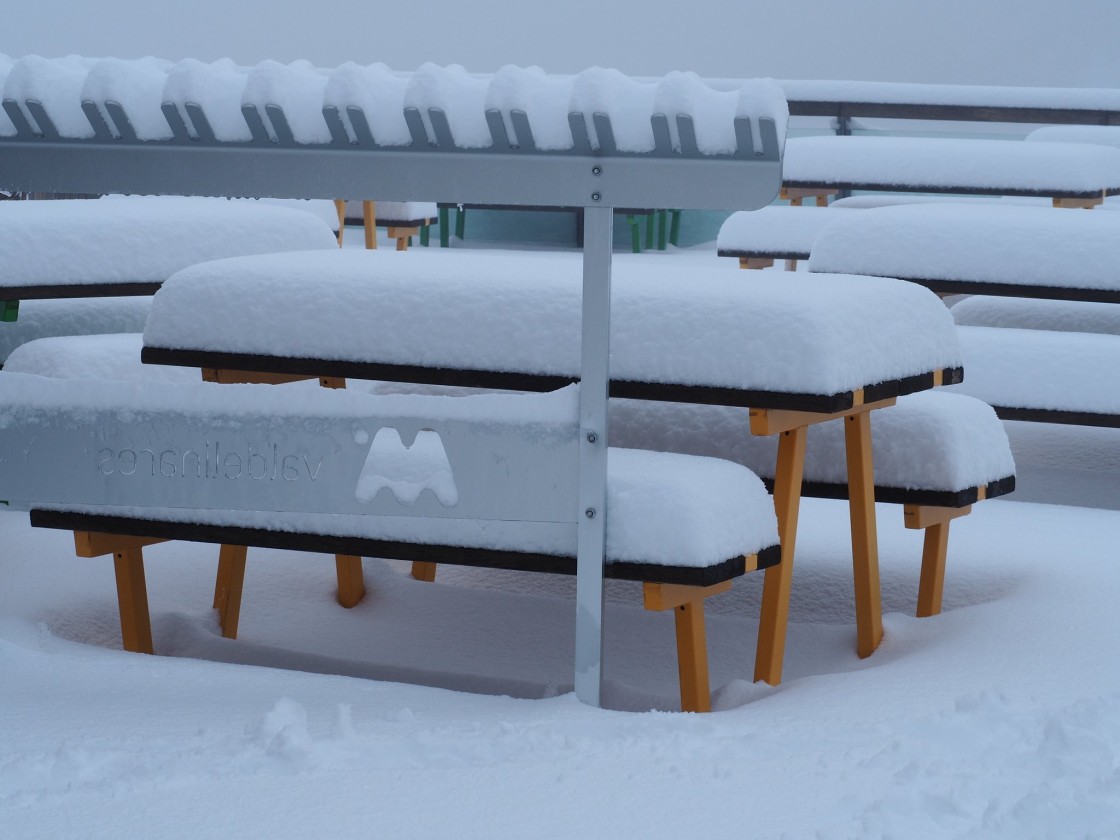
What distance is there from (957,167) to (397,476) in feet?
9.67

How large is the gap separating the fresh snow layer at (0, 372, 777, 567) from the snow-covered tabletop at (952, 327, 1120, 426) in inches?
57.1

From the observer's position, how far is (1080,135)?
457cm

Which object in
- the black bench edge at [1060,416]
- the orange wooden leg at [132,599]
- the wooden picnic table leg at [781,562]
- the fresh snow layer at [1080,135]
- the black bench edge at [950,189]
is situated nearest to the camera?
the wooden picnic table leg at [781,562]

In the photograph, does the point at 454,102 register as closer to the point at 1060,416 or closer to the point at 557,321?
the point at 557,321

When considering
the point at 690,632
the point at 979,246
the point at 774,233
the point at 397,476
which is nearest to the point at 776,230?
the point at 774,233

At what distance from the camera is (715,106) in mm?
1184

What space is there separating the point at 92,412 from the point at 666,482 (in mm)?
561

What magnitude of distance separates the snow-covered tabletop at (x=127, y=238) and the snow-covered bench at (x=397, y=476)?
965 millimetres

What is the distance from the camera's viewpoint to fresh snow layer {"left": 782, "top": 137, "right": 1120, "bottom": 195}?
12.3 ft

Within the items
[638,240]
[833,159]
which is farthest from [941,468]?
[638,240]

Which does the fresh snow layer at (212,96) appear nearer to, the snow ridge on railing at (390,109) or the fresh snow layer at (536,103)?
the snow ridge on railing at (390,109)

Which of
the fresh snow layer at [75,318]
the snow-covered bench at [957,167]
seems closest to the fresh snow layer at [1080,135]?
the snow-covered bench at [957,167]

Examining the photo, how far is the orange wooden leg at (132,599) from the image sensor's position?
168cm

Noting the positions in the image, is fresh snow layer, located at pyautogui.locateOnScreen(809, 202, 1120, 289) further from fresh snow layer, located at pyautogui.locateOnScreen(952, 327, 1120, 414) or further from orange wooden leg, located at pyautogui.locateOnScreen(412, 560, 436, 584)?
orange wooden leg, located at pyautogui.locateOnScreen(412, 560, 436, 584)
